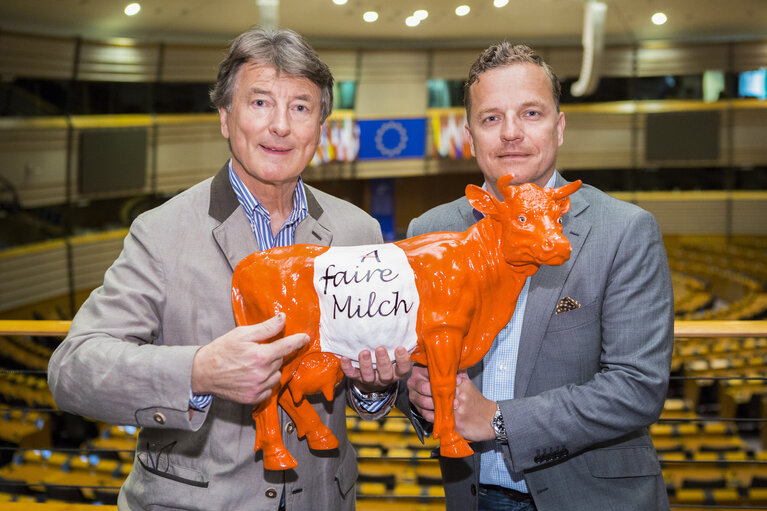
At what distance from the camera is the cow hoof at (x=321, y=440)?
1557 mm

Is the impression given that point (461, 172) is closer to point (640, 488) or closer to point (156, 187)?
point (156, 187)

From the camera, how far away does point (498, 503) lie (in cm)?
175

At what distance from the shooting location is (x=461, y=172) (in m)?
16.5

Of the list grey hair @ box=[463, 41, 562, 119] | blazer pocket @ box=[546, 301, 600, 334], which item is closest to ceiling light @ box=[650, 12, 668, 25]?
grey hair @ box=[463, 41, 562, 119]

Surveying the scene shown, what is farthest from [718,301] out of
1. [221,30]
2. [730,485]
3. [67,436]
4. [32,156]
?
[32,156]

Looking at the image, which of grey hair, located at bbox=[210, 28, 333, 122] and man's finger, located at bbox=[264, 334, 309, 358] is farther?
grey hair, located at bbox=[210, 28, 333, 122]

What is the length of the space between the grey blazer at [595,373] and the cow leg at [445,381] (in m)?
0.22

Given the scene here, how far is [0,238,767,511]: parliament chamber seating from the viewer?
13.8 ft

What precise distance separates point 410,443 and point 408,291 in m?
4.90

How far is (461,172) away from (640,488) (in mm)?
15104

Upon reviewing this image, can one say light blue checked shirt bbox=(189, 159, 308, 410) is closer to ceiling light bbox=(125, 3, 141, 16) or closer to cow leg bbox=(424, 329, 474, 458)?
cow leg bbox=(424, 329, 474, 458)

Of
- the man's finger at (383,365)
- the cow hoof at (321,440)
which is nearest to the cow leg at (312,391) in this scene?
the cow hoof at (321,440)

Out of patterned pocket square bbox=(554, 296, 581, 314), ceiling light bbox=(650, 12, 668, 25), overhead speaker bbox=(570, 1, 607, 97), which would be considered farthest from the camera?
ceiling light bbox=(650, 12, 668, 25)

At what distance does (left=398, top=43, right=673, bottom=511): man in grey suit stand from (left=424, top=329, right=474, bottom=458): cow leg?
3.8 inches
